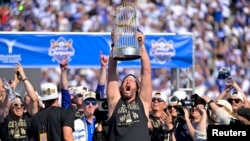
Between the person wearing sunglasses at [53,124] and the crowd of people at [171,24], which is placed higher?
the crowd of people at [171,24]

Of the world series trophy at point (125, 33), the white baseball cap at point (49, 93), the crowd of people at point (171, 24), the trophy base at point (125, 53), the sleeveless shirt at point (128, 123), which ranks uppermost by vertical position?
the crowd of people at point (171, 24)

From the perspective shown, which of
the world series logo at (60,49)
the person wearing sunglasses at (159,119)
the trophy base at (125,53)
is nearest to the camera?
the trophy base at (125,53)

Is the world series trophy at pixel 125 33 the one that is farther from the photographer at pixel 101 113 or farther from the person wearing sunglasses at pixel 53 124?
the person wearing sunglasses at pixel 53 124

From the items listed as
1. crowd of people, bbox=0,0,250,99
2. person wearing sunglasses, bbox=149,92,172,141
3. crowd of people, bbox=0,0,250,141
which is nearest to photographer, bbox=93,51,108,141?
crowd of people, bbox=0,0,250,141

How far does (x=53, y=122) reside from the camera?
10289 mm

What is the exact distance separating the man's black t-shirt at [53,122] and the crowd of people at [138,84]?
1cm

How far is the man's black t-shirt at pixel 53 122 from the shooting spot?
33.7 feet


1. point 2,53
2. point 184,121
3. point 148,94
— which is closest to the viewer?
point 148,94

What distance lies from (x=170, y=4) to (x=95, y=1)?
6.80 feet

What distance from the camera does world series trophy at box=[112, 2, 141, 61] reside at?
9602 mm

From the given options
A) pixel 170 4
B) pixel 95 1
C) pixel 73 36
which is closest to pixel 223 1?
pixel 170 4

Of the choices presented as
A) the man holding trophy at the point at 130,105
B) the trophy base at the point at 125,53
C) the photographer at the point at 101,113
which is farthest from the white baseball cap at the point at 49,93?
the trophy base at the point at 125,53

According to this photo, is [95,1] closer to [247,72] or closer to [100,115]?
[247,72]

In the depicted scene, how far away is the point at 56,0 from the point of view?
23.6 meters
